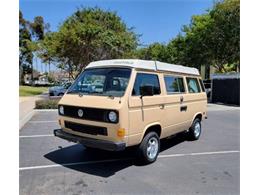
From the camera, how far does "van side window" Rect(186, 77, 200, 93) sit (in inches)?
308

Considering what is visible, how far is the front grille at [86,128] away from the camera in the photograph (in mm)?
5193

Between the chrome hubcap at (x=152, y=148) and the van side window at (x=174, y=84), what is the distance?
1303 mm

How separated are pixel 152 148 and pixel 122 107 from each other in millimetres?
1526

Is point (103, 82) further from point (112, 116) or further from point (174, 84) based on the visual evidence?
point (174, 84)

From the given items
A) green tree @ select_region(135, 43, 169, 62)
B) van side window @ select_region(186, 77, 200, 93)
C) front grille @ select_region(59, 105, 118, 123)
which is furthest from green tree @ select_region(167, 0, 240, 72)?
front grille @ select_region(59, 105, 118, 123)

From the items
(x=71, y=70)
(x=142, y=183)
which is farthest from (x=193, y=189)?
(x=71, y=70)

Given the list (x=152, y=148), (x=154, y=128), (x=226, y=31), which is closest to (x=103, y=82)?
(x=154, y=128)

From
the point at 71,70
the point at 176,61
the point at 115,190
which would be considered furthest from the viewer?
the point at 176,61

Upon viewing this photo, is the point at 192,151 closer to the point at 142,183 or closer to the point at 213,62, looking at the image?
the point at 142,183

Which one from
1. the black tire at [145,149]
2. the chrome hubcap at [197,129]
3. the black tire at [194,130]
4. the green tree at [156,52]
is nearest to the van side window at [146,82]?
the black tire at [145,149]

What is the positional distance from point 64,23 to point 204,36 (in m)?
14.3

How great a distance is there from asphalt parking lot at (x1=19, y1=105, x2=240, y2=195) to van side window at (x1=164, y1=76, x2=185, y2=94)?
5.35 feet

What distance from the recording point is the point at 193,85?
8180mm

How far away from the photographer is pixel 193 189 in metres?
4.65
